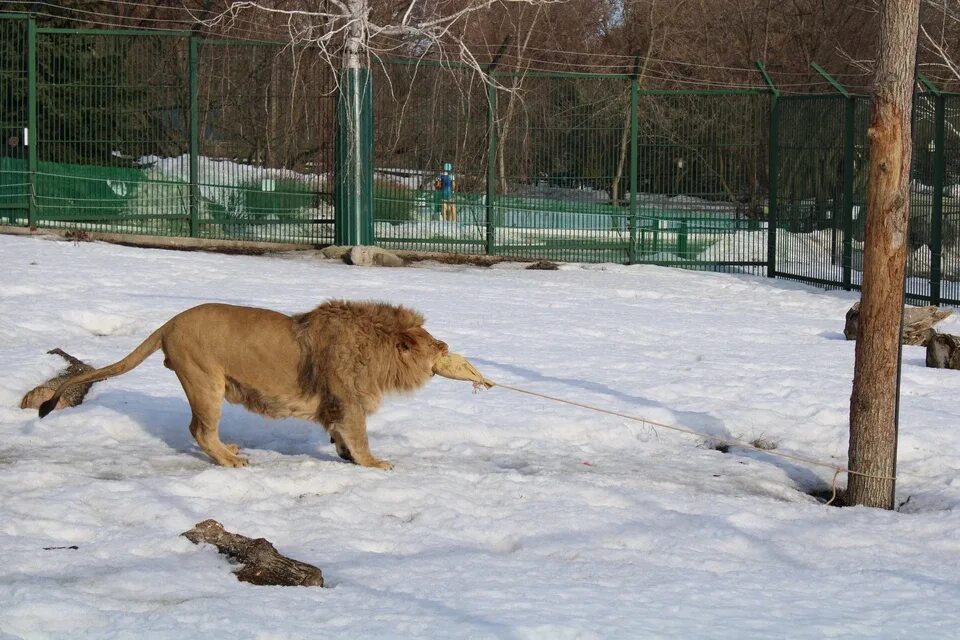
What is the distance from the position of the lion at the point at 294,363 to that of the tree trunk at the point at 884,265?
2746mm

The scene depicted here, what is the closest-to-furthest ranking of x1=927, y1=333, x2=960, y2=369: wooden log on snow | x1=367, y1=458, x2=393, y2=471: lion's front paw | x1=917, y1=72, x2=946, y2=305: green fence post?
x1=367, y1=458, x2=393, y2=471: lion's front paw, x1=927, y1=333, x2=960, y2=369: wooden log on snow, x1=917, y1=72, x2=946, y2=305: green fence post

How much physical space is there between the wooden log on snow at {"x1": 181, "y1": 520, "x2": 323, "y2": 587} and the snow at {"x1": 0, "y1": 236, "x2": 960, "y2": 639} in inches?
3.4

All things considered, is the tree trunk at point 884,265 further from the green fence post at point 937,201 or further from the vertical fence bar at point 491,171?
the vertical fence bar at point 491,171

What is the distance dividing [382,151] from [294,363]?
12.5 metres

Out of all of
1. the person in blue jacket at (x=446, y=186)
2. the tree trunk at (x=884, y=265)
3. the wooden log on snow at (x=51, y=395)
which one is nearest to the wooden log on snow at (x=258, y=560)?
the wooden log on snow at (x=51, y=395)

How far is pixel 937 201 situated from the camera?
15945mm

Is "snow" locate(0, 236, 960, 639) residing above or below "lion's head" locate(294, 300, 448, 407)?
below

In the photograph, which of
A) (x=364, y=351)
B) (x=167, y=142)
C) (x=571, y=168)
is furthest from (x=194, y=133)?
(x=364, y=351)

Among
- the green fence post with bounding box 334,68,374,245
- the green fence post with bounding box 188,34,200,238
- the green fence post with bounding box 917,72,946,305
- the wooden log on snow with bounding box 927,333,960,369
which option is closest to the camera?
the wooden log on snow with bounding box 927,333,960,369

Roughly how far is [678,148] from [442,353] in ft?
46.1

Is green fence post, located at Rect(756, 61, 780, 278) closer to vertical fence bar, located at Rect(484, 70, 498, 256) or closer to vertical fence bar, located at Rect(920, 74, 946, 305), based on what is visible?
vertical fence bar, located at Rect(920, 74, 946, 305)

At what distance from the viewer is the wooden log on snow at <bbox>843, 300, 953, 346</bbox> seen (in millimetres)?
13102

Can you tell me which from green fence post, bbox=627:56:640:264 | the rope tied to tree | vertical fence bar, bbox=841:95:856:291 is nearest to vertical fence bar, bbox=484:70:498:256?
green fence post, bbox=627:56:640:264

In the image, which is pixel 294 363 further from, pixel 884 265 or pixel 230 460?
pixel 884 265
